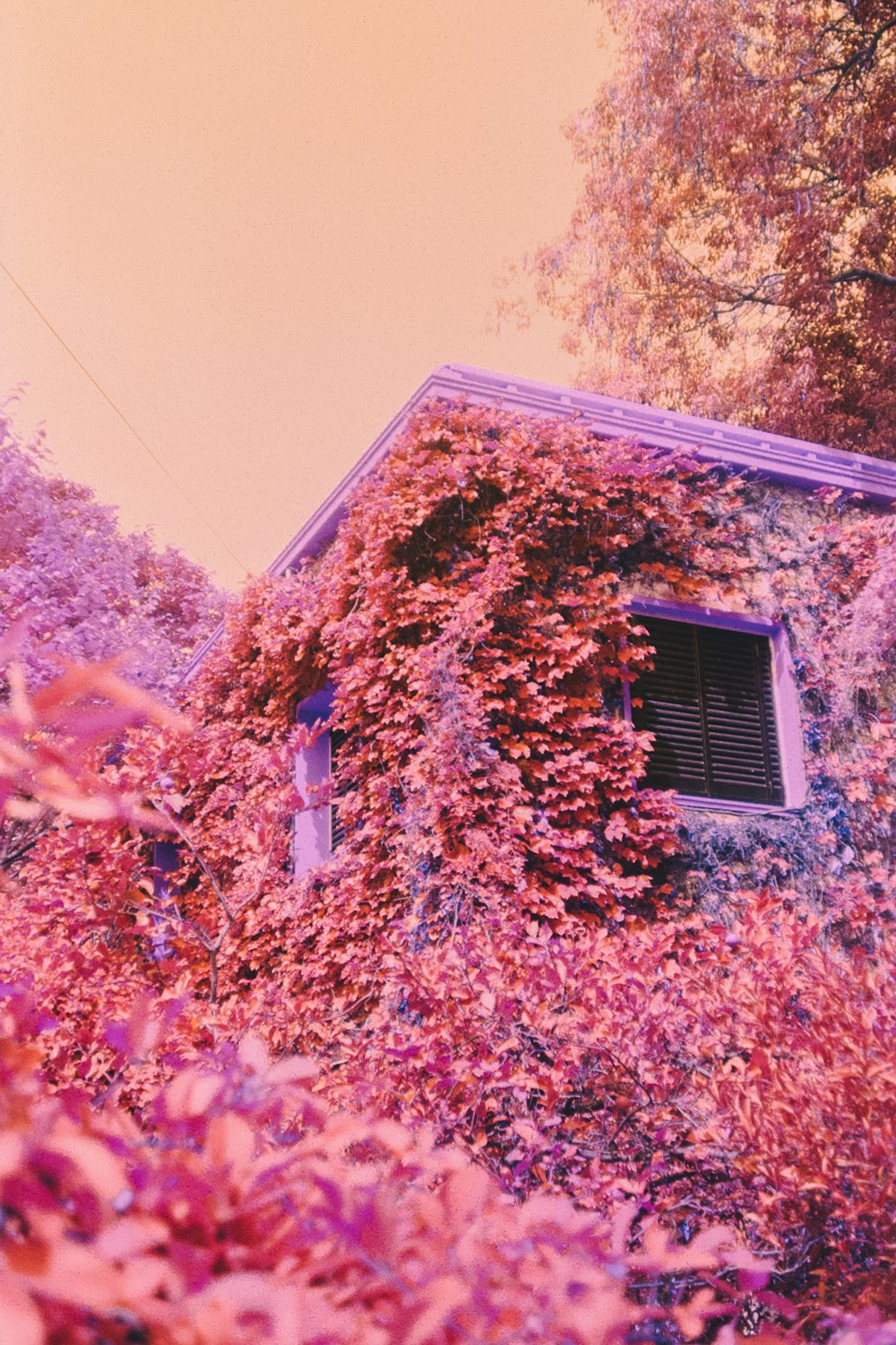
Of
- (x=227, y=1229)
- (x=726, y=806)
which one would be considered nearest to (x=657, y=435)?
(x=726, y=806)

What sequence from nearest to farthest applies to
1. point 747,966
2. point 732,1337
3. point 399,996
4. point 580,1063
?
1. point 732,1337
2. point 580,1063
3. point 747,966
4. point 399,996

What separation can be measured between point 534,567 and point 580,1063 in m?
3.82

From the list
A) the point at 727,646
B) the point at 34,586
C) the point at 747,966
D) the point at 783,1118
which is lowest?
the point at 783,1118

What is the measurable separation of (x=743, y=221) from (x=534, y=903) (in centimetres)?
1317

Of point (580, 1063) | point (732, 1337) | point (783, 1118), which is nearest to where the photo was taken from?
point (732, 1337)

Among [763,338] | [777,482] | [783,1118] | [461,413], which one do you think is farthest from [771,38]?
[783,1118]

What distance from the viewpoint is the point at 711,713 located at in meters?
6.98

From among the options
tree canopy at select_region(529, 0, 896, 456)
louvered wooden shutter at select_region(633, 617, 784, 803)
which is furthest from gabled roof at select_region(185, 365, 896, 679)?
tree canopy at select_region(529, 0, 896, 456)

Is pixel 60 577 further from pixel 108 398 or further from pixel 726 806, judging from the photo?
pixel 726 806

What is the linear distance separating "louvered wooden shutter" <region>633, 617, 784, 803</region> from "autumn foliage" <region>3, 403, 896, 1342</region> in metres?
0.29

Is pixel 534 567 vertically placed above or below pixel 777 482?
below

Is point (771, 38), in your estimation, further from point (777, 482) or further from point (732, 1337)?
point (732, 1337)

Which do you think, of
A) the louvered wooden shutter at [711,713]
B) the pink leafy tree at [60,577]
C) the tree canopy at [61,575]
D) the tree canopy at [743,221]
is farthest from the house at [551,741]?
the tree canopy at [61,575]

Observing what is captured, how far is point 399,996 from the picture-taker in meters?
5.36
